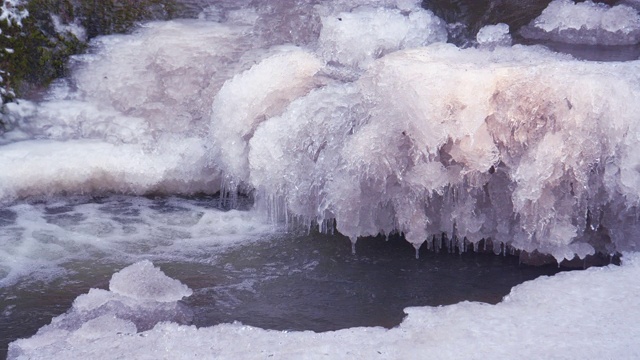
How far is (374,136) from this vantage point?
12.1 ft

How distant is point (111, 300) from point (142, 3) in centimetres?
304

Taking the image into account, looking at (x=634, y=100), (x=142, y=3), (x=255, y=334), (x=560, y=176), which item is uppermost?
(x=142, y=3)

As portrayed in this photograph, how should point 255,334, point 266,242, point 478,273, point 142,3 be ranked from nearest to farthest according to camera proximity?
point 255,334 < point 478,273 < point 266,242 < point 142,3

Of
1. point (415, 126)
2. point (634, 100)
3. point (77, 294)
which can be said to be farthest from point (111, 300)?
point (634, 100)

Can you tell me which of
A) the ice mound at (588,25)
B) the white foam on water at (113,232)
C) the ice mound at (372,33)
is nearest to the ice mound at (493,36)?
the ice mound at (588,25)

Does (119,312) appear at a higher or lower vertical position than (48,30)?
lower

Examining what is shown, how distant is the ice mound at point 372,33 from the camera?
4.95 meters

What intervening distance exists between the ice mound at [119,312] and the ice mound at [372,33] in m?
1.97

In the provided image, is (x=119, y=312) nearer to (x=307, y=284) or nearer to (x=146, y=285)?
(x=146, y=285)

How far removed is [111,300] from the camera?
3.25 metres

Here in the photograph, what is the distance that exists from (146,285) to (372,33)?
2306 millimetres

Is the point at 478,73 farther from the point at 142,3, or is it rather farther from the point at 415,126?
the point at 142,3

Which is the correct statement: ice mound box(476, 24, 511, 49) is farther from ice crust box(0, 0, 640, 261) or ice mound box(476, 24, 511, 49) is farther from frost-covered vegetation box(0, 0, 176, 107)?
frost-covered vegetation box(0, 0, 176, 107)

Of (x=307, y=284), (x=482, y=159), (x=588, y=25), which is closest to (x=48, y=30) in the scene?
(x=307, y=284)
